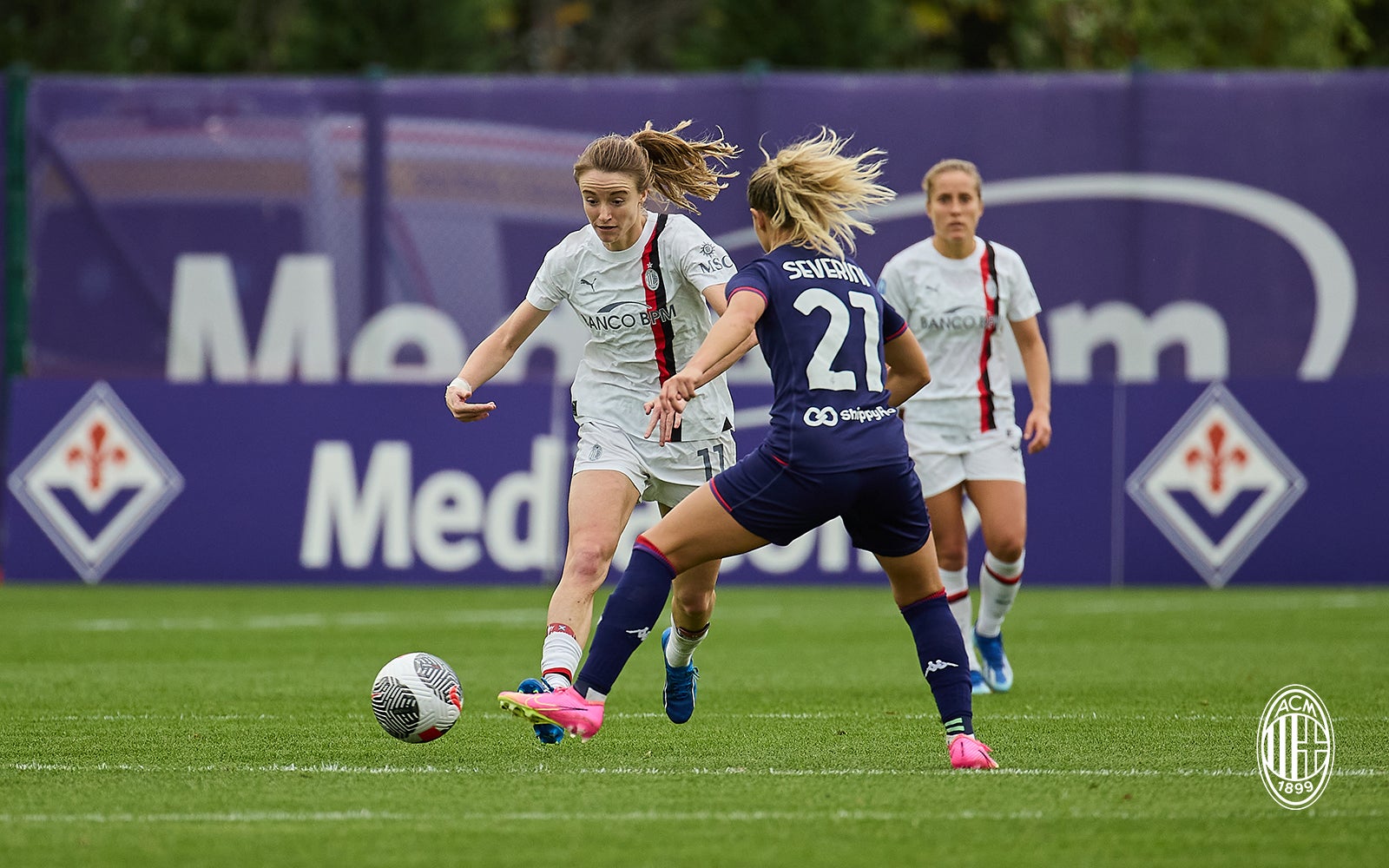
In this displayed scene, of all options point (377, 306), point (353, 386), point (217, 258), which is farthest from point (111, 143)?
point (353, 386)

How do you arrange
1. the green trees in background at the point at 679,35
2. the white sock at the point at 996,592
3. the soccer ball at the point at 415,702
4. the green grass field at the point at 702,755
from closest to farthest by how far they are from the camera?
the green grass field at the point at 702,755 < the soccer ball at the point at 415,702 < the white sock at the point at 996,592 < the green trees in background at the point at 679,35

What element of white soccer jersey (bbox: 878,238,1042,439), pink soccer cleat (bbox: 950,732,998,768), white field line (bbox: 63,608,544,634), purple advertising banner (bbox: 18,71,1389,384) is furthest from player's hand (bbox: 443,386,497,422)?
purple advertising banner (bbox: 18,71,1389,384)

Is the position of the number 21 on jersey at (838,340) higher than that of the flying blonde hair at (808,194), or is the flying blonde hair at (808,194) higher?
the flying blonde hair at (808,194)

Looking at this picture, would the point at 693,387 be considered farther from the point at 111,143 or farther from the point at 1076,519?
the point at 111,143

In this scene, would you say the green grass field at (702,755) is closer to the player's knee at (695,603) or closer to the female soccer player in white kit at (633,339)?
the player's knee at (695,603)

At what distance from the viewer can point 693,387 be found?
5883mm

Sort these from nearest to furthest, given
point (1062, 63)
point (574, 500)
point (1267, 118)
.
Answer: point (574, 500) → point (1267, 118) → point (1062, 63)

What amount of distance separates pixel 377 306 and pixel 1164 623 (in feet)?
25.4

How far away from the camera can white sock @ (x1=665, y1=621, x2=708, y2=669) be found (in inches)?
285

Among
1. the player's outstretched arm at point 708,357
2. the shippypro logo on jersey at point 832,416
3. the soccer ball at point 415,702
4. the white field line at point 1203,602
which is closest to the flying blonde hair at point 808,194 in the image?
the player's outstretched arm at point 708,357

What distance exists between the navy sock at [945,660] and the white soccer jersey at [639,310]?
1314 millimetres

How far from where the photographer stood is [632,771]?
629cm

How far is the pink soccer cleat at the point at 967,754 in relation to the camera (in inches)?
243

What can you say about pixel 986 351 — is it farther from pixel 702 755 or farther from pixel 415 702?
pixel 415 702
